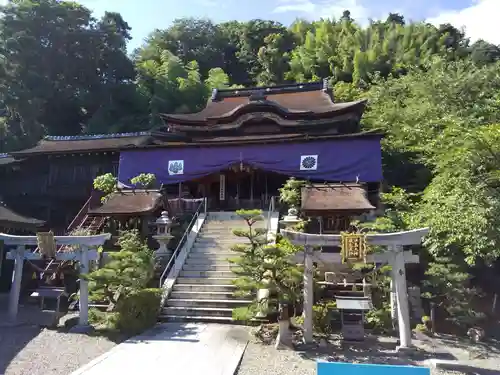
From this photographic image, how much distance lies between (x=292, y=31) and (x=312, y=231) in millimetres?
40049

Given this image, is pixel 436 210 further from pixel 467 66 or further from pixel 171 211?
pixel 467 66

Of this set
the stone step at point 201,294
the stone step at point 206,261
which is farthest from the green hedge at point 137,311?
the stone step at point 206,261

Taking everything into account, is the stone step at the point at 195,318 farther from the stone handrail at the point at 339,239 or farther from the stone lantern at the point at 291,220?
the stone lantern at the point at 291,220

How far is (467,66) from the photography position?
21.8 meters

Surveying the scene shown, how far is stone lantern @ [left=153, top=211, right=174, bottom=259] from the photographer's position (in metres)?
13.0

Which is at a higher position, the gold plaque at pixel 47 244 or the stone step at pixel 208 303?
the gold plaque at pixel 47 244

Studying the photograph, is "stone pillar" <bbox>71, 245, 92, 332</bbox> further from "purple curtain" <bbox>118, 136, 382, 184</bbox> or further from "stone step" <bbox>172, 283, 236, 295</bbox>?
"purple curtain" <bbox>118, 136, 382, 184</bbox>

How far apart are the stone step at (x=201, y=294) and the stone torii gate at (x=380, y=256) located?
9.38ft

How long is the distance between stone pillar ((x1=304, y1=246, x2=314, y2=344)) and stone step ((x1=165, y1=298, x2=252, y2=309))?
234 cm

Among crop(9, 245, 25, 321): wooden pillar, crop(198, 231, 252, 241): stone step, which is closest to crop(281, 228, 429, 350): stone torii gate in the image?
crop(198, 231, 252, 241): stone step

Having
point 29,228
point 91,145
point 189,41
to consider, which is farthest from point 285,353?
point 189,41

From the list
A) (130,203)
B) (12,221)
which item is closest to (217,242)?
(130,203)

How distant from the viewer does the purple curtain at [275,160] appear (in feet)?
55.8

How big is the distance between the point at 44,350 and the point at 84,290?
178 cm
